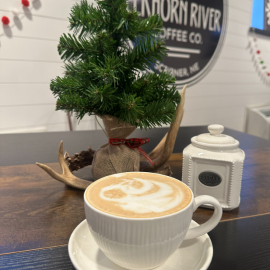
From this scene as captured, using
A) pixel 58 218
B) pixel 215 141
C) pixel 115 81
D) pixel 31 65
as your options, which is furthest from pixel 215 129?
pixel 31 65

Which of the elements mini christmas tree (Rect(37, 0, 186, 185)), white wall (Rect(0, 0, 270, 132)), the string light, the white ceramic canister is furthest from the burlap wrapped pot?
the string light

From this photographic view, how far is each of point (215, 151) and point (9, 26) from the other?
5.59 feet

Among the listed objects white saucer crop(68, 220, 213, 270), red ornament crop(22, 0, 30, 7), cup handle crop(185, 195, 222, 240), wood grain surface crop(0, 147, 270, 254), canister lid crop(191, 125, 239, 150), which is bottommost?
wood grain surface crop(0, 147, 270, 254)

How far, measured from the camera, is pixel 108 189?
0.37 m

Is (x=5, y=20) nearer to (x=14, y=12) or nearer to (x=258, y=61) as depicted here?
(x=14, y=12)

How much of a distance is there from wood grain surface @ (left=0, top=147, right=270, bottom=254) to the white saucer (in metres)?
0.04

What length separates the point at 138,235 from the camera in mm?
304

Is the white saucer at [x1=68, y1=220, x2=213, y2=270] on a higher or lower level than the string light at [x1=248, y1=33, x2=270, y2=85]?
lower

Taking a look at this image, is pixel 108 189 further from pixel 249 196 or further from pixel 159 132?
pixel 159 132

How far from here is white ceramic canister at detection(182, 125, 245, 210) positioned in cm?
49

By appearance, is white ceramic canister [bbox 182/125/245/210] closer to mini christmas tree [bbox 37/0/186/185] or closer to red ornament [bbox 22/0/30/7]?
mini christmas tree [bbox 37/0/186/185]

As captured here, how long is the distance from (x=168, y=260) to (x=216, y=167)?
215mm

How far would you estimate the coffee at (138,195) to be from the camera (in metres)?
0.32

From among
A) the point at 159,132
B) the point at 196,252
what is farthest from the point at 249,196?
the point at 159,132
